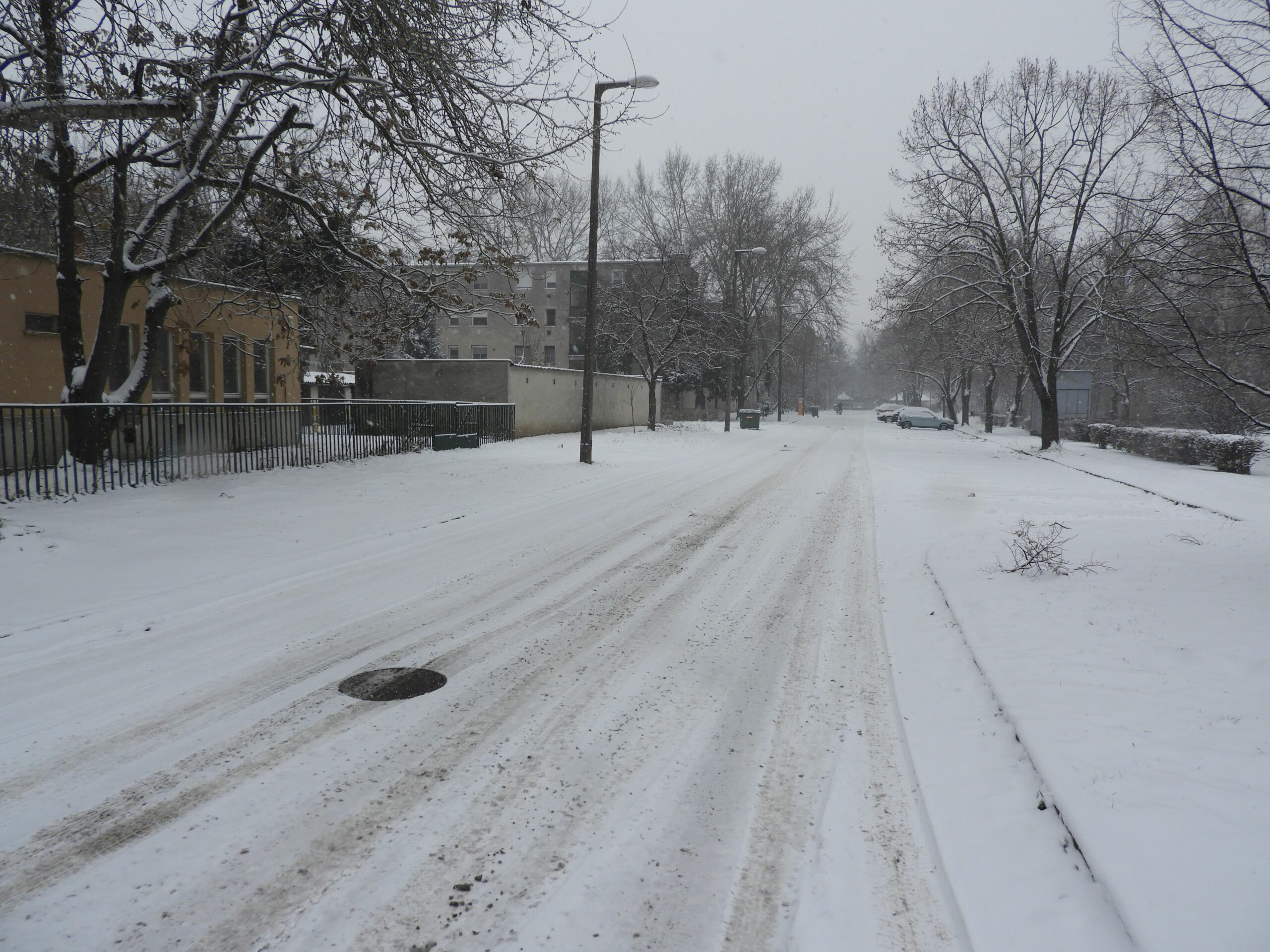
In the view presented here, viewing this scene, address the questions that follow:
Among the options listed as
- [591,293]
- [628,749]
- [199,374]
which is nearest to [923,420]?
[591,293]

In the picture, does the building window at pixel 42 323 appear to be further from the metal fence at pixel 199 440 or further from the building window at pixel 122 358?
the metal fence at pixel 199 440

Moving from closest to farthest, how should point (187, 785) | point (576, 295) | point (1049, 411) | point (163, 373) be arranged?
point (187, 785) < point (163, 373) < point (1049, 411) < point (576, 295)

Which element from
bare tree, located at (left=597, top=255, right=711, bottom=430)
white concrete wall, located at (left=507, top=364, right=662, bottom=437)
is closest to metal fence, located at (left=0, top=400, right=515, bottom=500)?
white concrete wall, located at (left=507, top=364, right=662, bottom=437)

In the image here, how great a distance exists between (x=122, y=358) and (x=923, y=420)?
135 ft

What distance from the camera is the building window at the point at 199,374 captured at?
1922 cm

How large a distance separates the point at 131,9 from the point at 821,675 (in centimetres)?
944

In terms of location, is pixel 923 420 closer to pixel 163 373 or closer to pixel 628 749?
pixel 163 373

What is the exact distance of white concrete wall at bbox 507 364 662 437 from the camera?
26.5 m

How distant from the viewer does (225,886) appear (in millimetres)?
2818

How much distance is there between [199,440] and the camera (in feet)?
42.9

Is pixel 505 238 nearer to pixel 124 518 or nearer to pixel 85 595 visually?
pixel 124 518

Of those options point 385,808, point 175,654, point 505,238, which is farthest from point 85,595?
point 505,238

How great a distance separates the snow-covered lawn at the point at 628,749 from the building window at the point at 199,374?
461 inches

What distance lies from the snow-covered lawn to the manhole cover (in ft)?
0.39
